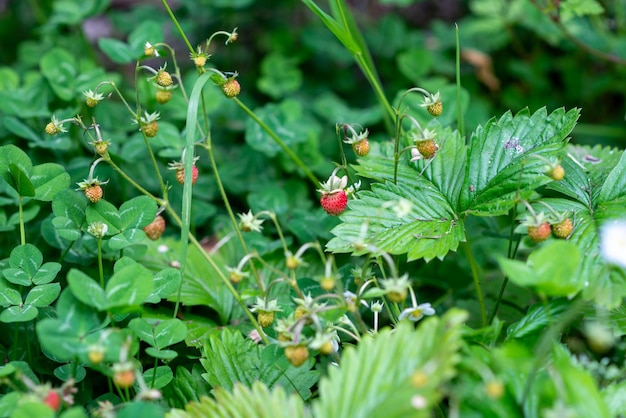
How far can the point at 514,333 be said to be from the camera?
4.79ft

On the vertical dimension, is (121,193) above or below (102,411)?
below

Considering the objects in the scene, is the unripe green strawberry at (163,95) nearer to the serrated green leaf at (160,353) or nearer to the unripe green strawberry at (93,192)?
the unripe green strawberry at (93,192)

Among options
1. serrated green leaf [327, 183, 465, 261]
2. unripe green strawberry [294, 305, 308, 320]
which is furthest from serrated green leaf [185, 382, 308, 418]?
serrated green leaf [327, 183, 465, 261]

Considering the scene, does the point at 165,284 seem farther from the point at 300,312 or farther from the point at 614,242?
the point at 614,242

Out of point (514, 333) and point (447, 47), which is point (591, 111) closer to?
point (447, 47)

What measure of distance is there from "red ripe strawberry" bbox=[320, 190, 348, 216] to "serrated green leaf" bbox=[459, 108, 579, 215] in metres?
0.32

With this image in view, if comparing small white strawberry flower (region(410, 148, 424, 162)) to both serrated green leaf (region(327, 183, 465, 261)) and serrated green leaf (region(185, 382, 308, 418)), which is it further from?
serrated green leaf (region(185, 382, 308, 418))

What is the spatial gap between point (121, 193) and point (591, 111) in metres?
2.33

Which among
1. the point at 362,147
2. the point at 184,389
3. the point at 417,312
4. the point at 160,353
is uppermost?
the point at 362,147

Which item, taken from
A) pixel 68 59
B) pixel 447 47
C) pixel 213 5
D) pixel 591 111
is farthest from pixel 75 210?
pixel 591 111

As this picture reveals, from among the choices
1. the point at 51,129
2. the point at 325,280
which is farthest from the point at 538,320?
the point at 51,129

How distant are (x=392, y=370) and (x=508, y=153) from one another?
0.74 meters

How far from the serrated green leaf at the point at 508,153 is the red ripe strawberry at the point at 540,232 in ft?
0.59

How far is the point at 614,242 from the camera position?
4.61ft
